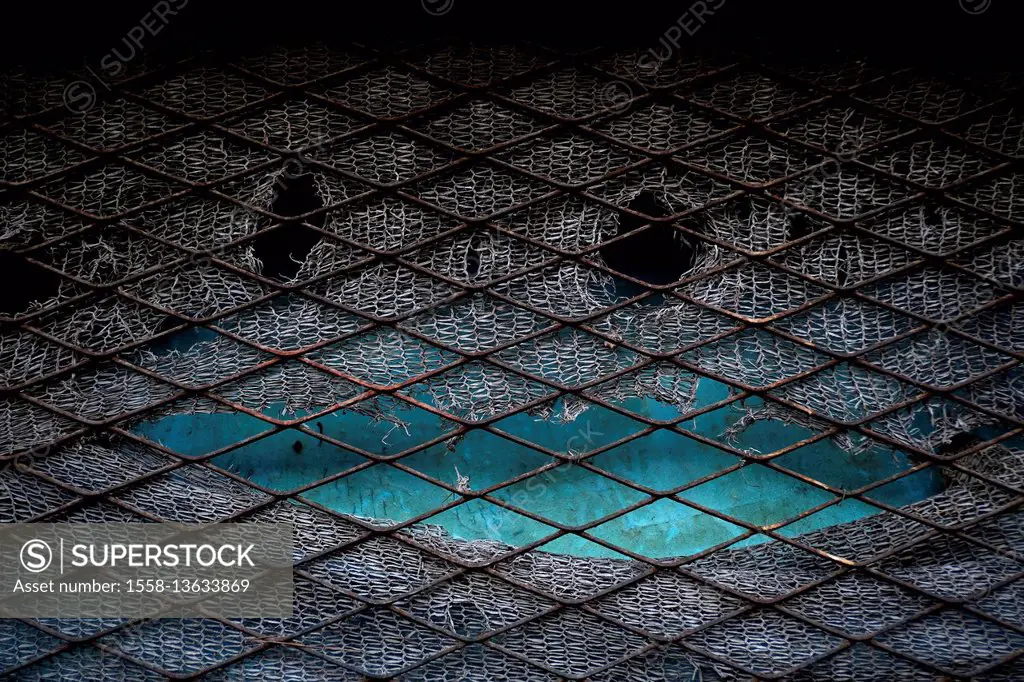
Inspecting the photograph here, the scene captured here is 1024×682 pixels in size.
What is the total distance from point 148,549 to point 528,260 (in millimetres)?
803

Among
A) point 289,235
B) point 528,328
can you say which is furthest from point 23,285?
point 528,328

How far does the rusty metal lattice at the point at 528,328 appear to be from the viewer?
1447 millimetres

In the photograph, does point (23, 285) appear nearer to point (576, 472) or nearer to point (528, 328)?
point (528, 328)

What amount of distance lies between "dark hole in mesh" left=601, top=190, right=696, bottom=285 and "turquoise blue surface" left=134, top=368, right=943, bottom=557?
8.9 inches

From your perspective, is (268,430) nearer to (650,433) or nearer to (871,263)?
(650,433)

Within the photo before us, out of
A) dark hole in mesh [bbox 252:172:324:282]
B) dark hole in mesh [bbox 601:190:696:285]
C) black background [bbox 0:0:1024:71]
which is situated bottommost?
dark hole in mesh [bbox 252:172:324:282]

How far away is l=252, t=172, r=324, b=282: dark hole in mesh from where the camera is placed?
1496 mm

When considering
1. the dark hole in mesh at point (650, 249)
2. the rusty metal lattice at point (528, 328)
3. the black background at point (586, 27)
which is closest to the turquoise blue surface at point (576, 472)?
the rusty metal lattice at point (528, 328)

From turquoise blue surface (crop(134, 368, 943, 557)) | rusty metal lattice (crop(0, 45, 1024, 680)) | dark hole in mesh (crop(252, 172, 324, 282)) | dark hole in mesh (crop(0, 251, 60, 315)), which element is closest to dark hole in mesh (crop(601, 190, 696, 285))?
rusty metal lattice (crop(0, 45, 1024, 680))

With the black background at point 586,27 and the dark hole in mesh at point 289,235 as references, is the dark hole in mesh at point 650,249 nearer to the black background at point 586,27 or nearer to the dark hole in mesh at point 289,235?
the black background at point 586,27

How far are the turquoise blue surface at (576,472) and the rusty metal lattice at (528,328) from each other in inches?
2.4

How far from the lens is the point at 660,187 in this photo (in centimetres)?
149

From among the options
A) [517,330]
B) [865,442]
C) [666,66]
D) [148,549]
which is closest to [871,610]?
[865,442]

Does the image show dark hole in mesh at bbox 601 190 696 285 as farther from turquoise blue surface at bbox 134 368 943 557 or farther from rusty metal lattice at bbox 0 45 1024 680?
turquoise blue surface at bbox 134 368 943 557
